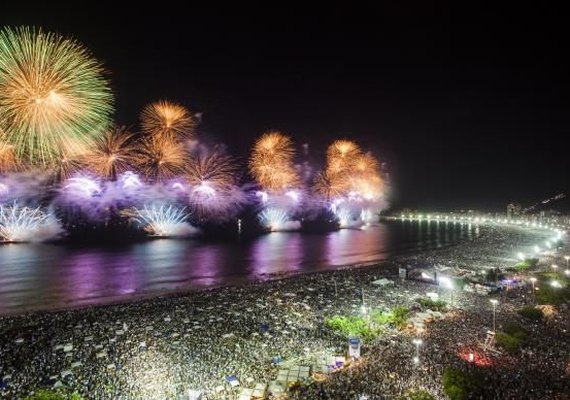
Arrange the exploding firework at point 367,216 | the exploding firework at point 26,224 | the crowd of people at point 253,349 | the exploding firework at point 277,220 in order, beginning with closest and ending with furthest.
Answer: the crowd of people at point 253,349
the exploding firework at point 26,224
the exploding firework at point 277,220
the exploding firework at point 367,216

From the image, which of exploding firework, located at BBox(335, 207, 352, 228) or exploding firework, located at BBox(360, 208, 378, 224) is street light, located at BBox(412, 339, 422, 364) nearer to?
exploding firework, located at BBox(335, 207, 352, 228)

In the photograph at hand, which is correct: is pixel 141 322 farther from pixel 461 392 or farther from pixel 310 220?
pixel 310 220

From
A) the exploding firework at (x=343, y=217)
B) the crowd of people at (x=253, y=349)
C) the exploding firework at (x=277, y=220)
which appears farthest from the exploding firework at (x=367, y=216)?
the crowd of people at (x=253, y=349)

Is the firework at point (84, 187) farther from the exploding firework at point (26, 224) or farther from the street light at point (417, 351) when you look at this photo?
the street light at point (417, 351)

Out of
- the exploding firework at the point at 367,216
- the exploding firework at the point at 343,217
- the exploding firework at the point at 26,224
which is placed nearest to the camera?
the exploding firework at the point at 26,224

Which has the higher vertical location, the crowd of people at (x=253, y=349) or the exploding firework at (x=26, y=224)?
the exploding firework at (x=26, y=224)
